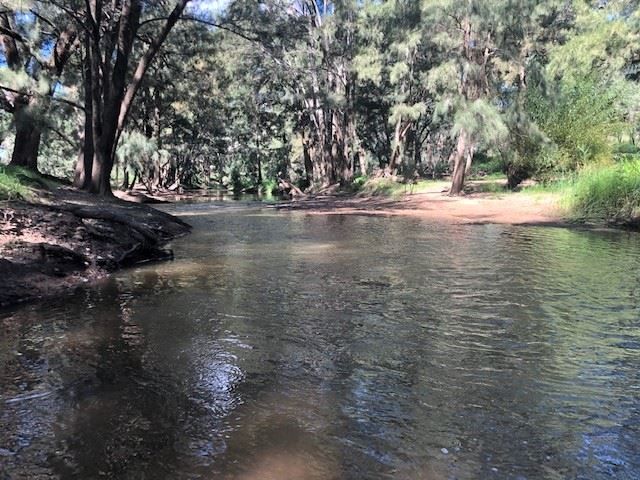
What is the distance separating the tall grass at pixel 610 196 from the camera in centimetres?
1449

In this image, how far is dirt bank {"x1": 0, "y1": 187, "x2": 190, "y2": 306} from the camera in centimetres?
720

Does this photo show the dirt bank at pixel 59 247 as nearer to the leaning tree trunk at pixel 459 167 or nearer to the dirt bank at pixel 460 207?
the dirt bank at pixel 460 207

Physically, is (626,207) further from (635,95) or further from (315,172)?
(315,172)

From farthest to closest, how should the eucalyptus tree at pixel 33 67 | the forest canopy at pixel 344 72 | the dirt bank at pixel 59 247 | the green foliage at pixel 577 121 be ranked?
the green foliage at pixel 577 121 < the forest canopy at pixel 344 72 < the eucalyptus tree at pixel 33 67 < the dirt bank at pixel 59 247

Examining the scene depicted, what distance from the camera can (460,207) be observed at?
21969 millimetres

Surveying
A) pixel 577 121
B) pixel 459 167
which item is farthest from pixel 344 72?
pixel 577 121

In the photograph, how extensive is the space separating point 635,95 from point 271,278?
24263mm

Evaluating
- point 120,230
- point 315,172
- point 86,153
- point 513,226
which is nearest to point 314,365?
point 120,230

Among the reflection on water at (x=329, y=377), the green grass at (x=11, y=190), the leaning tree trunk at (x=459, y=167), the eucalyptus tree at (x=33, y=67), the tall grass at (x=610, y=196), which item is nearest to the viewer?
the reflection on water at (x=329, y=377)

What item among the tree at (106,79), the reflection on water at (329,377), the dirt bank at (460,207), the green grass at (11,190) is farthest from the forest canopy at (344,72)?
the reflection on water at (329,377)

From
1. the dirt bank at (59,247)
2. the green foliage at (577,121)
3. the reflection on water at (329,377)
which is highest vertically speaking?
the green foliage at (577,121)

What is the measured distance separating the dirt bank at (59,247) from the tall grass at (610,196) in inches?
442

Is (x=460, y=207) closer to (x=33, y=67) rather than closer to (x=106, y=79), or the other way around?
(x=106, y=79)

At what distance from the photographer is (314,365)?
182 inches
